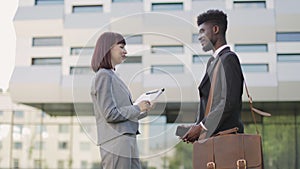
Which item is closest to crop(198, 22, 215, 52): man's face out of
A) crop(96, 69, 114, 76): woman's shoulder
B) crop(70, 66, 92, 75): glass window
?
crop(96, 69, 114, 76): woman's shoulder

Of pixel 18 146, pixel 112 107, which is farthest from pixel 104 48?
pixel 18 146

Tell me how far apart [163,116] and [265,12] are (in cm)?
1778

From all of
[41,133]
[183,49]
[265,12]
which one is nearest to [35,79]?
[41,133]

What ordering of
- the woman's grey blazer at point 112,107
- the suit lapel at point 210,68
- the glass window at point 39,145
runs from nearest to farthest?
the woman's grey blazer at point 112,107, the suit lapel at point 210,68, the glass window at point 39,145

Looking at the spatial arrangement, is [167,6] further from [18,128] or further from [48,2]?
[18,128]

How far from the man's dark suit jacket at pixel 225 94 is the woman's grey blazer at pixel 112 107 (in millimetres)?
460

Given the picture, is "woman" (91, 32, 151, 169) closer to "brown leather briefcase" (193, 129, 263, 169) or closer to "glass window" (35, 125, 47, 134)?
"brown leather briefcase" (193, 129, 263, 169)

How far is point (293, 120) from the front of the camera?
23188 mm

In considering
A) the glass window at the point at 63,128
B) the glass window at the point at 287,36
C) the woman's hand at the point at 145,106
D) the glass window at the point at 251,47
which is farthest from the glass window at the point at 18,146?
the woman's hand at the point at 145,106

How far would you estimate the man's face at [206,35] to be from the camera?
12.5ft

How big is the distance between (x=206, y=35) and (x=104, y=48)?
66cm

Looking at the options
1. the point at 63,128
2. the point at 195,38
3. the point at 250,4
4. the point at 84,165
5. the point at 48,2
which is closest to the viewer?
the point at 195,38

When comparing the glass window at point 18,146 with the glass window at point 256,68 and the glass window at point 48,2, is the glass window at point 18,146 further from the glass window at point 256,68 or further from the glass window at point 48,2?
the glass window at point 256,68

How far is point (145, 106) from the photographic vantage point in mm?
3549
